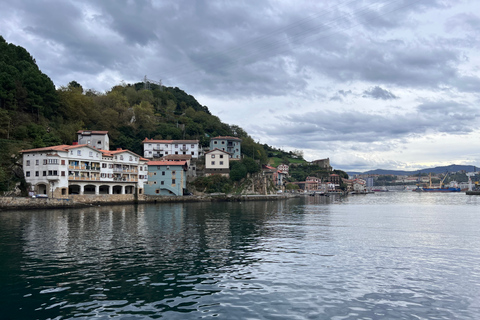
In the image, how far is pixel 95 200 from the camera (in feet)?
211

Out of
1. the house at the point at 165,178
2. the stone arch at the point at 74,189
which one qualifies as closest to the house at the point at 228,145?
the house at the point at 165,178

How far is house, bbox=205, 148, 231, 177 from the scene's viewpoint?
94.9 m

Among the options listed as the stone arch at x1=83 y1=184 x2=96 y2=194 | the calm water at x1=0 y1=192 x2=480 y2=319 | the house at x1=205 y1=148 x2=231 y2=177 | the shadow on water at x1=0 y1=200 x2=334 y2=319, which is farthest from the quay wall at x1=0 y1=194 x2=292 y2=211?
the calm water at x1=0 y1=192 x2=480 y2=319

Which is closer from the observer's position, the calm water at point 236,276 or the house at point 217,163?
the calm water at point 236,276

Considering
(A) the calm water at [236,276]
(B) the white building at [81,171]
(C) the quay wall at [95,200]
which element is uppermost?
(B) the white building at [81,171]

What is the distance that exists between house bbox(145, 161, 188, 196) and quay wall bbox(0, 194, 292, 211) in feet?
13.3

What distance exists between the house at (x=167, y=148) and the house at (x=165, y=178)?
1669cm

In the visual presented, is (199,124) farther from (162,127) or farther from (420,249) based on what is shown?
(420,249)

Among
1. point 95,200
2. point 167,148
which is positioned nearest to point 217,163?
point 167,148

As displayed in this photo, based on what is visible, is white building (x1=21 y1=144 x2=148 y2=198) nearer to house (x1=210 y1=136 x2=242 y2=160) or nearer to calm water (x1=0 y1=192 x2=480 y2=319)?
house (x1=210 y1=136 x2=242 y2=160)

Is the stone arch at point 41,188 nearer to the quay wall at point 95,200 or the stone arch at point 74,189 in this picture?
the quay wall at point 95,200

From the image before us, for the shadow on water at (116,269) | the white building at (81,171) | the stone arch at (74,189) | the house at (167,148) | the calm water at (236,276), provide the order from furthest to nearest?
1. the house at (167,148)
2. the stone arch at (74,189)
3. the white building at (81,171)
4. the shadow on water at (116,269)
5. the calm water at (236,276)

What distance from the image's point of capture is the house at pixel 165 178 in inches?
3226

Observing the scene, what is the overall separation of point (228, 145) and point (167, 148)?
2091 cm
